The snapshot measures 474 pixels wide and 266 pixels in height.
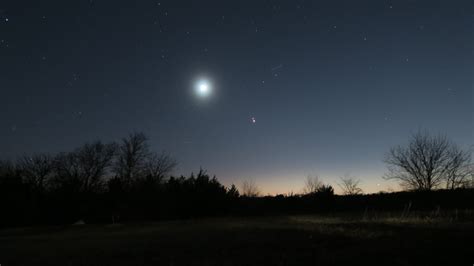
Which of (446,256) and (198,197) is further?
(198,197)

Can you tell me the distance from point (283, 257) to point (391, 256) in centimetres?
294

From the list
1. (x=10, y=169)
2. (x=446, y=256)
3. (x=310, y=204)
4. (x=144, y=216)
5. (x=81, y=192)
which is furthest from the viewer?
(x=10, y=169)

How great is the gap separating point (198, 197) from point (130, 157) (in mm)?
21801

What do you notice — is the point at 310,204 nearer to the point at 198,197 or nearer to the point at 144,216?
the point at 198,197

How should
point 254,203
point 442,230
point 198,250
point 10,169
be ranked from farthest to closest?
point 10,169 → point 254,203 → point 442,230 → point 198,250

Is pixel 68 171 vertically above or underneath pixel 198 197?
above

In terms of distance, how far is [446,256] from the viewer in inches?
400

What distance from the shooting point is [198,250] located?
12.1 metres

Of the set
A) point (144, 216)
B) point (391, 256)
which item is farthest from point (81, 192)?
point (391, 256)

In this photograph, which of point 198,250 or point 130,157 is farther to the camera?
point 130,157

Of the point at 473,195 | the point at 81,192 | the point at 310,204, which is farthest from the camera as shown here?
the point at 81,192

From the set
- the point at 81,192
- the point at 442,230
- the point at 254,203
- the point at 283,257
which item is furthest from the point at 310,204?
the point at 283,257

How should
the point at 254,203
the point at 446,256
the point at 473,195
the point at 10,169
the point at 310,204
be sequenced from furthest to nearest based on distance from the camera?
the point at 10,169, the point at 254,203, the point at 310,204, the point at 473,195, the point at 446,256

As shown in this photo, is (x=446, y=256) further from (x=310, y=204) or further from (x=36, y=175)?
(x=36, y=175)
